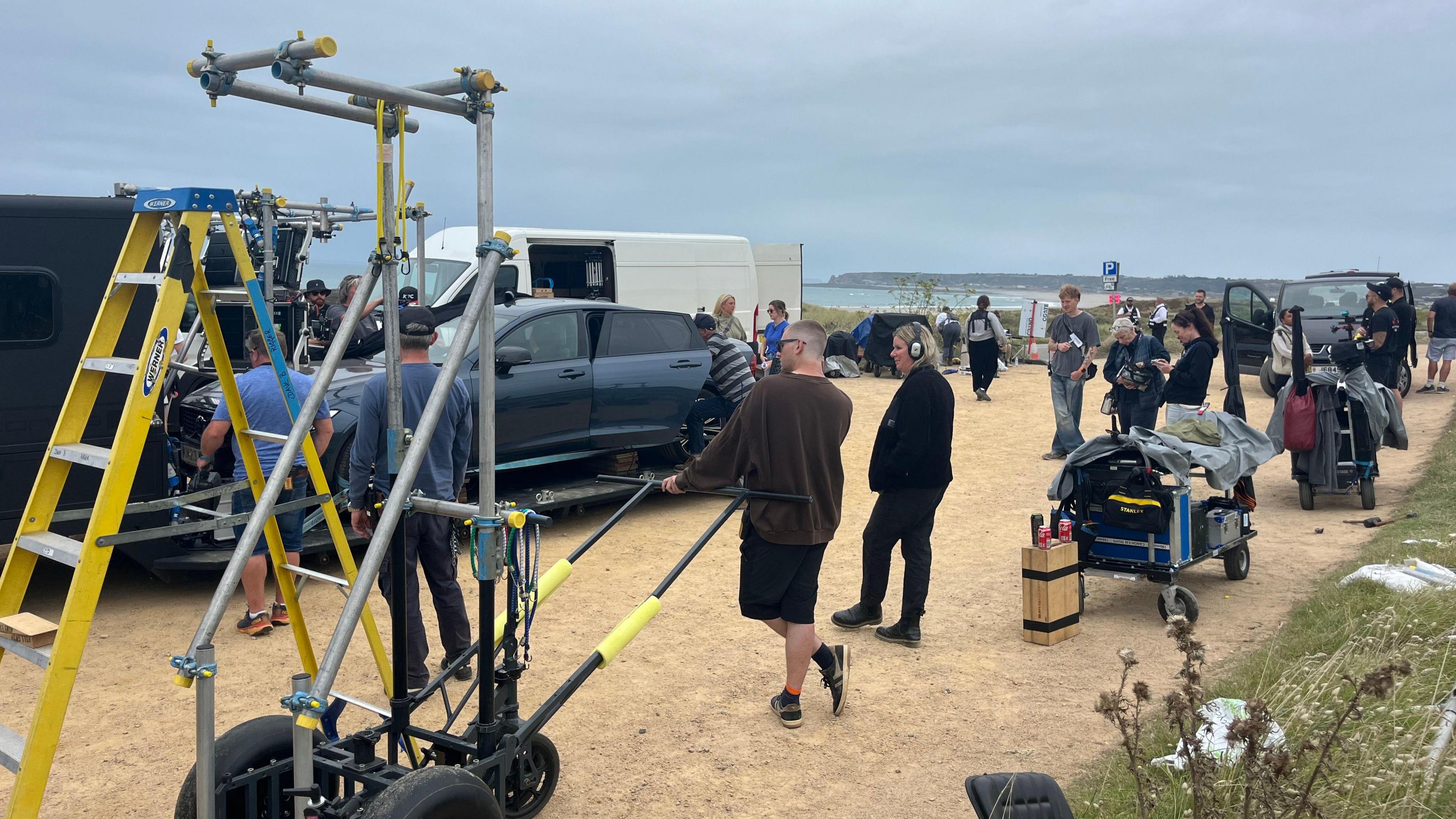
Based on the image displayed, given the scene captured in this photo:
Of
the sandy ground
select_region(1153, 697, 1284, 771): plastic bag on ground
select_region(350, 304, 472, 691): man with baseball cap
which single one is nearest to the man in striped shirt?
the sandy ground

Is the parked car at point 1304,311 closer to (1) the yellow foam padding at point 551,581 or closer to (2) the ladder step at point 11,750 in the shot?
(1) the yellow foam padding at point 551,581

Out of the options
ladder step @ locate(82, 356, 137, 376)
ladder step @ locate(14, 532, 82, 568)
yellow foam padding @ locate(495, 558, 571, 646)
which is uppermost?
ladder step @ locate(82, 356, 137, 376)

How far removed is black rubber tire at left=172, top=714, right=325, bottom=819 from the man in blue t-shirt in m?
2.57

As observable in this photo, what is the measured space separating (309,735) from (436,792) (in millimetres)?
387

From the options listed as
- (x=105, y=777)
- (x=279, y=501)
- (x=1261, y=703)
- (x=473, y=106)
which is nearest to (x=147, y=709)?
(x=105, y=777)

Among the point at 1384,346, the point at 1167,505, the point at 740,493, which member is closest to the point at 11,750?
the point at 740,493

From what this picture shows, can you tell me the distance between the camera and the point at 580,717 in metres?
5.39

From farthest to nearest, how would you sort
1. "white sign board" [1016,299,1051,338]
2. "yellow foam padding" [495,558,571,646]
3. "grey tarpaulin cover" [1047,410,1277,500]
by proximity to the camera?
"white sign board" [1016,299,1051,338], "grey tarpaulin cover" [1047,410,1277,500], "yellow foam padding" [495,558,571,646]

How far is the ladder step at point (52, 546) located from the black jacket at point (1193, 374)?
8.41 meters

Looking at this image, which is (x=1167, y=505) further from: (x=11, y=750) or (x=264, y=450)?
(x=11, y=750)

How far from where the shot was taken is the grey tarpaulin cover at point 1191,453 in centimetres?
684

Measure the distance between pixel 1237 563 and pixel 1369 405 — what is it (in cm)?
292

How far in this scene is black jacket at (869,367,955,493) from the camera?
6.31m

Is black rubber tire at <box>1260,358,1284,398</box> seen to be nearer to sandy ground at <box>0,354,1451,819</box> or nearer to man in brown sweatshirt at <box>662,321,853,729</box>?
sandy ground at <box>0,354,1451,819</box>
